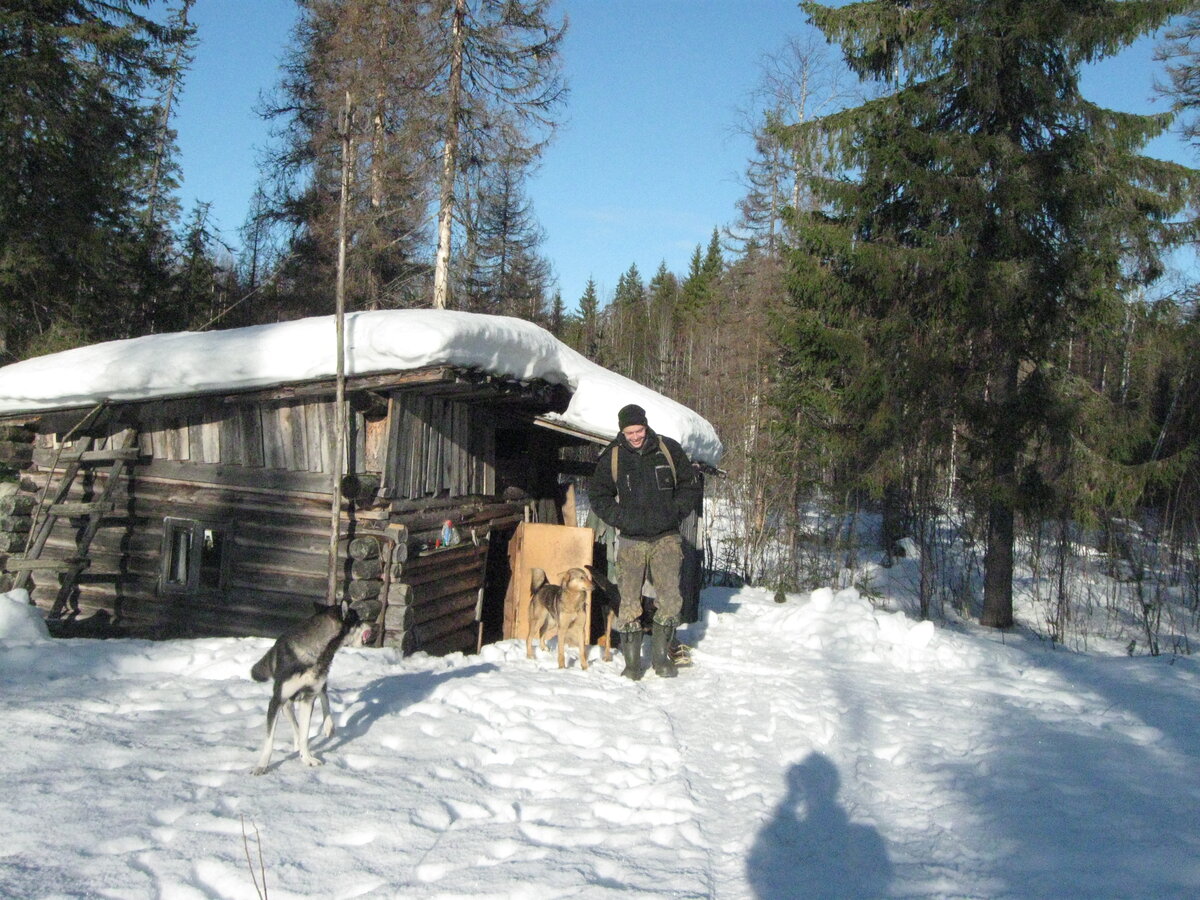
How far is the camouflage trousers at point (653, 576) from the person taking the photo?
25.2ft

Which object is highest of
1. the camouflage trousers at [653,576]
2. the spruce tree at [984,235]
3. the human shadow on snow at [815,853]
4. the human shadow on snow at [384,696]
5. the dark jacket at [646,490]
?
the spruce tree at [984,235]

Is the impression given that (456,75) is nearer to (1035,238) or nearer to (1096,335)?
(1035,238)

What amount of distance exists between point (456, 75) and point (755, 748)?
16.3 meters

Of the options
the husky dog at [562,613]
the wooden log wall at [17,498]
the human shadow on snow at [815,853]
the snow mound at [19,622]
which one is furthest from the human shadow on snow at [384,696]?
the wooden log wall at [17,498]

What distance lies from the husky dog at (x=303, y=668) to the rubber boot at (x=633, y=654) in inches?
129

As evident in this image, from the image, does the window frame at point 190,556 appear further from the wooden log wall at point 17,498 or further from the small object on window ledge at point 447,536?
the small object on window ledge at point 447,536

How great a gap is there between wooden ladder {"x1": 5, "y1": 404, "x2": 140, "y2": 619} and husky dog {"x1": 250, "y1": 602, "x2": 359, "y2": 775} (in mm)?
5235

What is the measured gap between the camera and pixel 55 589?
10.1 metres

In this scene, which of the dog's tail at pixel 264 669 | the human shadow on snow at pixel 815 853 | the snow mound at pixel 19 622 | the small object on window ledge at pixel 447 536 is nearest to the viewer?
the human shadow on snow at pixel 815 853

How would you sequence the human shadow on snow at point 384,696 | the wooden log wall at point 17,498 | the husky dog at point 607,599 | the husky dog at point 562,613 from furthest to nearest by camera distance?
the wooden log wall at point 17,498, the husky dog at point 607,599, the husky dog at point 562,613, the human shadow on snow at point 384,696

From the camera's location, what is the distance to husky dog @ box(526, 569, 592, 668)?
7969 mm

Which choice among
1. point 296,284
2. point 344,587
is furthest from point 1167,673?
point 296,284

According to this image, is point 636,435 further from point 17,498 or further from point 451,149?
point 451,149

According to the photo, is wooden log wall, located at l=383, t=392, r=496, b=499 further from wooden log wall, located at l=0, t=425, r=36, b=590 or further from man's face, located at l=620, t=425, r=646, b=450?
wooden log wall, located at l=0, t=425, r=36, b=590
